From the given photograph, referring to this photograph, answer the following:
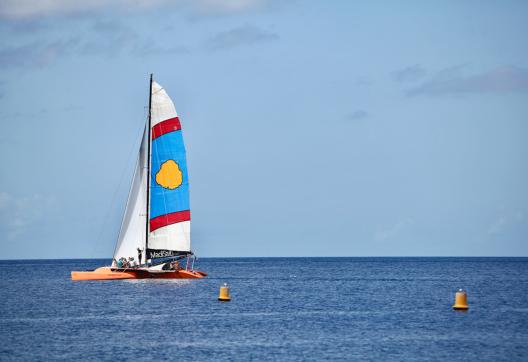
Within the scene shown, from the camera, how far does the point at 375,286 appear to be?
10312 centimetres

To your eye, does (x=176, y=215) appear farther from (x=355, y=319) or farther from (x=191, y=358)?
(x=191, y=358)

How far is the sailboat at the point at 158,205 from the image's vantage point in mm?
85250

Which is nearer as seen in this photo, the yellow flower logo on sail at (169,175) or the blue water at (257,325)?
the blue water at (257,325)

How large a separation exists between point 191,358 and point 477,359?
12.7 m

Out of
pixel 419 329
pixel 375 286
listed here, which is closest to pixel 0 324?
pixel 419 329

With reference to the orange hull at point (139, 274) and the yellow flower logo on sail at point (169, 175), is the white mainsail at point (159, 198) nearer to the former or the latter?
the yellow flower logo on sail at point (169, 175)

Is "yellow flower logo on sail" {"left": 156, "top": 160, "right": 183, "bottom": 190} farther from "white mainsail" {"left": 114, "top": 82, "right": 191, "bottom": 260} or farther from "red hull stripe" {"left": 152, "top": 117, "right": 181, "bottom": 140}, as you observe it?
"red hull stripe" {"left": 152, "top": 117, "right": 181, "bottom": 140}

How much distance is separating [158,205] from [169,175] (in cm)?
292

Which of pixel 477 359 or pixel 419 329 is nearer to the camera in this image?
pixel 477 359

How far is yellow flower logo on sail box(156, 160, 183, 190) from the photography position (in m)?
85.3

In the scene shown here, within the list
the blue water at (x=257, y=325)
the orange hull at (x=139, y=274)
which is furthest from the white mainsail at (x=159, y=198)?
the blue water at (x=257, y=325)

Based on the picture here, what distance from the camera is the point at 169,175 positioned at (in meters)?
85.5

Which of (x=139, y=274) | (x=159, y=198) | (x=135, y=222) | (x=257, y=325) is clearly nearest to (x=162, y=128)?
(x=159, y=198)

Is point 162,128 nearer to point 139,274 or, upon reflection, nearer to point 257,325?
point 139,274
